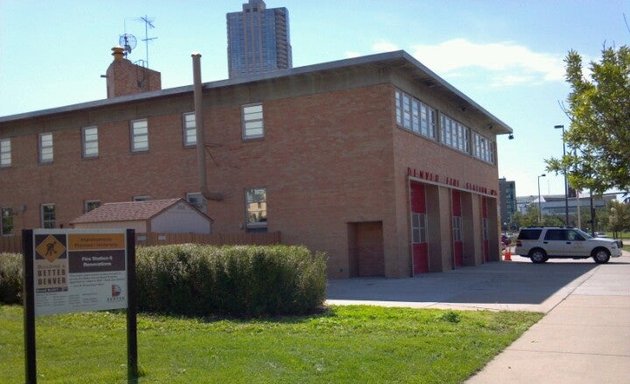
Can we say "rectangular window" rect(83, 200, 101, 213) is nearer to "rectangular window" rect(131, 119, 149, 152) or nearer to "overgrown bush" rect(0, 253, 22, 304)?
"rectangular window" rect(131, 119, 149, 152)

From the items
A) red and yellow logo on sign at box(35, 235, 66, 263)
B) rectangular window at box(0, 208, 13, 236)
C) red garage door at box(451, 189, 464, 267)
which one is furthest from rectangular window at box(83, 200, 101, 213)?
red and yellow logo on sign at box(35, 235, 66, 263)

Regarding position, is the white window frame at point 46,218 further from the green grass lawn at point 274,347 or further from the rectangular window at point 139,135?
the green grass lawn at point 274,347

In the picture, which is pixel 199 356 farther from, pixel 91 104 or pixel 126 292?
pixel 91 104

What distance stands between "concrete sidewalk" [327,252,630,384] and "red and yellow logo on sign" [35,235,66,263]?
16.0ft

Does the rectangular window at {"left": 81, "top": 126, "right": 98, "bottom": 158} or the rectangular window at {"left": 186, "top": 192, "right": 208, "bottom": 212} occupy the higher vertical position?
the rectangular window at {"left": 81, "top": 126, "right": 98, "bottom": 158}

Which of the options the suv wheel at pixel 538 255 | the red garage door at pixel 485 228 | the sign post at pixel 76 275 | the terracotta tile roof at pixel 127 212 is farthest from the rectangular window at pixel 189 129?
the sign post at pixel 76 275

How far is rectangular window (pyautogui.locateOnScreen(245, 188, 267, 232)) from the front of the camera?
30047mm

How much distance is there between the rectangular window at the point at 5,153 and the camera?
122 feet

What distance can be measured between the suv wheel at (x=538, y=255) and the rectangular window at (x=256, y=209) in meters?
15.4

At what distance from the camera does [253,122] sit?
1198 inches

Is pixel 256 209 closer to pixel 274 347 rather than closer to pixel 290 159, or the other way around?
pixel 290 159

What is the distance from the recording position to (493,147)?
46.3m

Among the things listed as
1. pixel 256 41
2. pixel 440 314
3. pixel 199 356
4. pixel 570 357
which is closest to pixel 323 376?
pixel 199 356

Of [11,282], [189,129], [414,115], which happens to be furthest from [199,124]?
[11,282]
